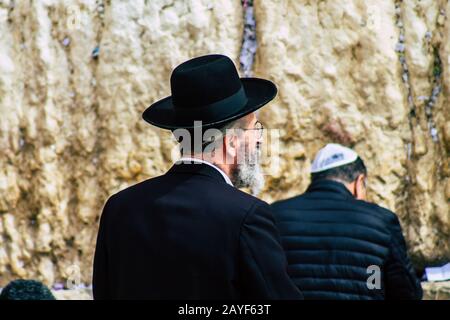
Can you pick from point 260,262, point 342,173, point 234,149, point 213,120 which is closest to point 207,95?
point 213,120

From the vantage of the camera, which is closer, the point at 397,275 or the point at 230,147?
the point at 230,147

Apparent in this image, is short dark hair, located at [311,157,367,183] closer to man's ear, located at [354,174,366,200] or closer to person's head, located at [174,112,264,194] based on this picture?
man's ear, located at [354,174,366,200]

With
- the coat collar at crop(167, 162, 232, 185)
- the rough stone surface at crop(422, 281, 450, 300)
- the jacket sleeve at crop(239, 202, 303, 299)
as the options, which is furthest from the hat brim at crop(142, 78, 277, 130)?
the rough stone surface at crop(422, 281, 450, 300)

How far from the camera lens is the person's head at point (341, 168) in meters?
4.05

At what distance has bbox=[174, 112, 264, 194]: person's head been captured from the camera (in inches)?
102

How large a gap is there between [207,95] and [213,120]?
11 centimetres

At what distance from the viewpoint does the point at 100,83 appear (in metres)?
6.20

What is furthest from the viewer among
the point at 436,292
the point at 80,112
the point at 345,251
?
the point at 80,112

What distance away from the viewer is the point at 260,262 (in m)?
2.38

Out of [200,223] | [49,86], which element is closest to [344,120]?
[49,86]

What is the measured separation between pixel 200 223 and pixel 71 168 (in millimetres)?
3940

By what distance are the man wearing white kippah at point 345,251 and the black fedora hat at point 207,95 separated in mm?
1204

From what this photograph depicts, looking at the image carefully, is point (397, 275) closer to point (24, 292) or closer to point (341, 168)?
point (341, 168)

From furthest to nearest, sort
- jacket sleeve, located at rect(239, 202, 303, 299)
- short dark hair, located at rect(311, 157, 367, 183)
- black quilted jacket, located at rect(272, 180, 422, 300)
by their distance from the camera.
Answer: short dark hair, located at rect(311, 157, 367, 183), black quilted jacket, located at rect(272, 180, 422, 300), jacket sleeve, located at rect(239, 202, 303, 299)
